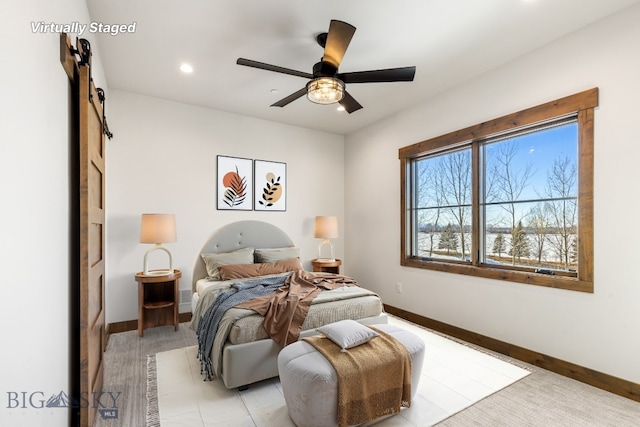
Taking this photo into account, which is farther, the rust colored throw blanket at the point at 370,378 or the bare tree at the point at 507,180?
the bare tree at the point at 507,180

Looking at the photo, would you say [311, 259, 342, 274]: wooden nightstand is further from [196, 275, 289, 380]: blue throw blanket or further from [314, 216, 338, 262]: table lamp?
[196, 275, 289, 380]: blue throw blanket

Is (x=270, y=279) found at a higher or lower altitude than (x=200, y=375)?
higher

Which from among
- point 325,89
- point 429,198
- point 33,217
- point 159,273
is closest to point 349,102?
point 325,89

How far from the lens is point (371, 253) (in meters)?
4.94

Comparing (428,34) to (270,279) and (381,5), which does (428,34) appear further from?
(270,279)

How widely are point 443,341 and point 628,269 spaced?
180 centimetres

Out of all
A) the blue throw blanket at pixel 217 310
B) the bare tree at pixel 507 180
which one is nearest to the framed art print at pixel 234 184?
the blue throw blanket at pixel 217 310

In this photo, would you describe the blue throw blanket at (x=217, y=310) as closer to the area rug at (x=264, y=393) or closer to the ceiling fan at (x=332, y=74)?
the area rug at (x=264, y=393)

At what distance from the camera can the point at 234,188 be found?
14.9 feet

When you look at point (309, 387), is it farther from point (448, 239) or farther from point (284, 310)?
point (448, 239)

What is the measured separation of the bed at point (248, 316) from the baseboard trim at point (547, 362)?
1.06 meters

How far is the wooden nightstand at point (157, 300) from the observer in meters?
3.53

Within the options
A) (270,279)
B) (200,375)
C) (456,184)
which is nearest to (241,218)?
(270,279)

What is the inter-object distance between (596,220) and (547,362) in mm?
1349
